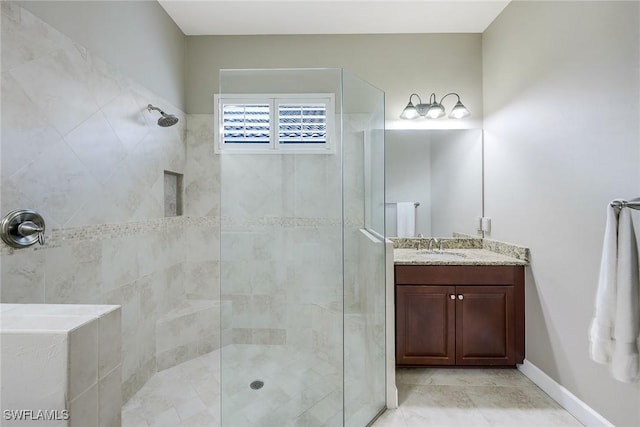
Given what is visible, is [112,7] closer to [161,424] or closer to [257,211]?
[257,211]

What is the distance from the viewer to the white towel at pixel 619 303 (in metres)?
1.20

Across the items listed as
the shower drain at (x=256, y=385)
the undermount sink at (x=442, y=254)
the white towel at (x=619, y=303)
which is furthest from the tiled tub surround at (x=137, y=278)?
the white towel at (x=619, y=303)

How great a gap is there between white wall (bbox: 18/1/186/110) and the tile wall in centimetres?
7

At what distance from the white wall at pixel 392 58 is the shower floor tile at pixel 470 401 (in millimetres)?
2070

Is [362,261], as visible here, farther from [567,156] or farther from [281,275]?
[567,156]

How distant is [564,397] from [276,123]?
94.1 inches

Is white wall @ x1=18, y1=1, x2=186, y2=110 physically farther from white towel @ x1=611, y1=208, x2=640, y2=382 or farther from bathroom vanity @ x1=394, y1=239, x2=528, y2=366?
white towel @ x1=611, y1=208, x2=640, y2=382

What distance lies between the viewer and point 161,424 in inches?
63.9

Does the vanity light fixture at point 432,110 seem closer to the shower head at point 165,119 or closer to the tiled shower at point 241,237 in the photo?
the tiled shower at point 241,237

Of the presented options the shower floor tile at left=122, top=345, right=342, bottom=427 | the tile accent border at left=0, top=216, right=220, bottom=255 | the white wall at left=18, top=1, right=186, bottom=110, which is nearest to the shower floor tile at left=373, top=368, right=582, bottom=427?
the shower floor tile at left=122, top=345, right=342, bottom=427

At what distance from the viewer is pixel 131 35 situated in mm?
1936

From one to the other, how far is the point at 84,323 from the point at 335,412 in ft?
4.64

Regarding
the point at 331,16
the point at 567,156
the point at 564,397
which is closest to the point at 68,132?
the point at 331,16

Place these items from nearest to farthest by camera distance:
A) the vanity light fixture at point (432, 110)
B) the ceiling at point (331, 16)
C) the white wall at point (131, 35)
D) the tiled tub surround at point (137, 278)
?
1. the tiled tub surround at point (137, 278)
2. the white wall at point (131, 35)
3. the ceiling at point (331, 16)
4. the vanity light fixture at point (432, 110)
